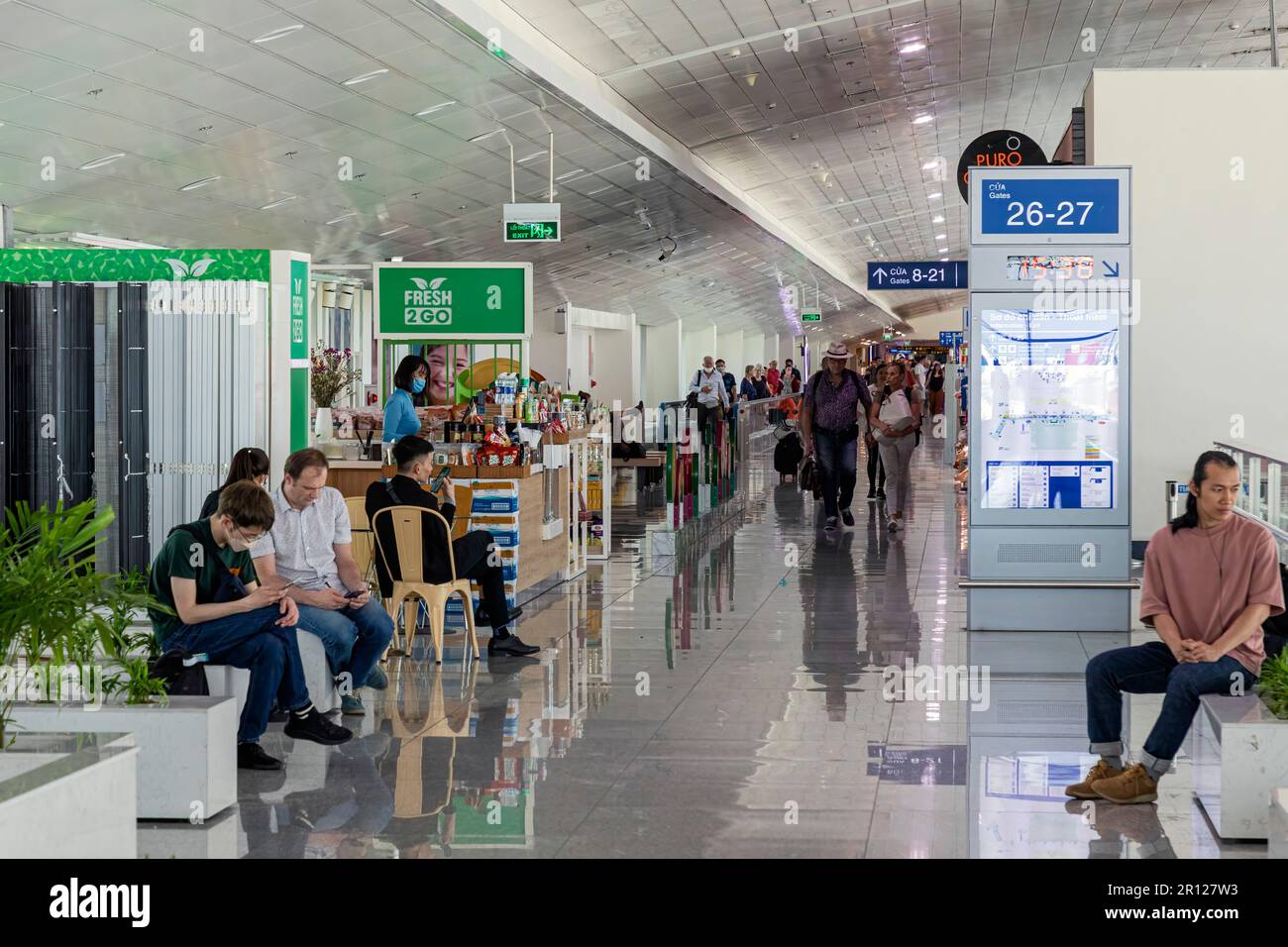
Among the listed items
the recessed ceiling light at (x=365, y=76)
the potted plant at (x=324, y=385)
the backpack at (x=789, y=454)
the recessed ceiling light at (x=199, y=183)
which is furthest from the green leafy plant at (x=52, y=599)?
the backpack at (x=789, y=454)

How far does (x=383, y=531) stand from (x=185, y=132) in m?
7.39

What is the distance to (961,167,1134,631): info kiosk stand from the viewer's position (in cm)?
792

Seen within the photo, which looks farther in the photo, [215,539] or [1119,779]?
[215,539]

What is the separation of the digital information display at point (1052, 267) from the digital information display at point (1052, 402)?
0.18 meters

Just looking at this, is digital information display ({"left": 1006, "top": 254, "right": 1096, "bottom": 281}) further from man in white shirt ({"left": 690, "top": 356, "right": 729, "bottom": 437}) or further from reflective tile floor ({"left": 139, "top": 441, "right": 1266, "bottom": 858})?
man in white shirt ({"left": 690, "top": 356, "right": 729, "bottom": 437})

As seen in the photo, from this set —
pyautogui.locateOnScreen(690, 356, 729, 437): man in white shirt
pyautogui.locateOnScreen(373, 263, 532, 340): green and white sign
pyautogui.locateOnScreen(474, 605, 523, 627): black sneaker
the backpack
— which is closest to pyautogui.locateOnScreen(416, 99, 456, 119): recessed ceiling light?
pyautogui.locateOnScreen(373, 263, 532, 340): green and white sign

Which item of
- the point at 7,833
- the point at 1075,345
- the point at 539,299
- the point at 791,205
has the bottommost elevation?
the point at 7,833

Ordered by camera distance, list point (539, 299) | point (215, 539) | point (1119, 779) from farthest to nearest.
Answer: point (539, 299), point (215, 539), point (1119, 779)

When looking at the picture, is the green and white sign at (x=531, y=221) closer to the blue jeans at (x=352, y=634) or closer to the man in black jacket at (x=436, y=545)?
the man in black jacket at (x=436, y=545)

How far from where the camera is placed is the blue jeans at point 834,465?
1264 cm

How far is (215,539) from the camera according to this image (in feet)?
17.3

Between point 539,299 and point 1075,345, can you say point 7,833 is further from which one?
point 539,299

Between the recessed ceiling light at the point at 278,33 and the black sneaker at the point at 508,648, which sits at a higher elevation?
the recessed ceiling light at the point at 278,33

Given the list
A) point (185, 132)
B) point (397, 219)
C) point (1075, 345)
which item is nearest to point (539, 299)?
point (397, 219)
